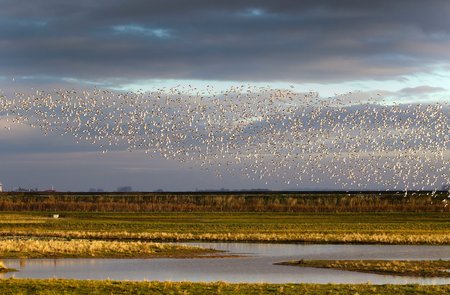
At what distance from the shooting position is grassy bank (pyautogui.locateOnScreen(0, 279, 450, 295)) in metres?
35.3

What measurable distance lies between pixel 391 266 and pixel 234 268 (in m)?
9.73

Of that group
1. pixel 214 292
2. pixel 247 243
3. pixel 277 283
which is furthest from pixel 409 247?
pixel 214 292

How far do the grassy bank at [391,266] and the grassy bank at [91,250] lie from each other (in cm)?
1032

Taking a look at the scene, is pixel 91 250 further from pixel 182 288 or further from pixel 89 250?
pixel 182 288

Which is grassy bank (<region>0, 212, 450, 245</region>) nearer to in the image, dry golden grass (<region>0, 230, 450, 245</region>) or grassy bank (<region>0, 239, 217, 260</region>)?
dry golden grass (<region>0, 230, 450, 245</region>)

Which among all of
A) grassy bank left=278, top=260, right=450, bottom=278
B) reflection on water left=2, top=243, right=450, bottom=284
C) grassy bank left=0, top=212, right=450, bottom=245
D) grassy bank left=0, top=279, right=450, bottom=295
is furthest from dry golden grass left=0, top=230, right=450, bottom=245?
grassy bank left=0, top=279, right=450, bottom=295

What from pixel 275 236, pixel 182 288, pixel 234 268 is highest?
pixel 182 288

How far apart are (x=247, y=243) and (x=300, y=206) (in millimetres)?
61215

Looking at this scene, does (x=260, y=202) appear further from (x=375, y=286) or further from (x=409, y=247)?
(x=375, y=286)

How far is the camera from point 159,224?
9325 cm

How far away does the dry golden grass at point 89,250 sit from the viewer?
187 feet

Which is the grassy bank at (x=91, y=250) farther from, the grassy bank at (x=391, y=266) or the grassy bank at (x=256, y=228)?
the grassy bank at (x=256, y=228)

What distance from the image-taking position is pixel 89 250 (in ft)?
191

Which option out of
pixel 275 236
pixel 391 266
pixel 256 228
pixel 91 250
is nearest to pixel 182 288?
pixel 391 266
